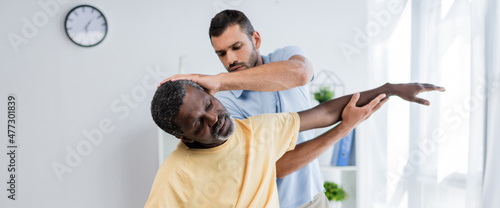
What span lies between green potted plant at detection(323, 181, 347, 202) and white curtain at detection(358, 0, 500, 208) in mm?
126

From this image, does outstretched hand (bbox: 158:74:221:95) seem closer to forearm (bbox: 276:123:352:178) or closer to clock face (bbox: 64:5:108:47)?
forearm (bbox: 276:123:352:178)

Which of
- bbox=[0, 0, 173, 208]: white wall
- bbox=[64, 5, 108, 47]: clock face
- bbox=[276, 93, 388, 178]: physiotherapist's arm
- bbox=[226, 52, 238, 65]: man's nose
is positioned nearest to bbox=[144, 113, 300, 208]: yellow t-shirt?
bbox=[276, 93, 388, 178]: physiotherapist's arm

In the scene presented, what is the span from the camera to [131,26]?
2.91m

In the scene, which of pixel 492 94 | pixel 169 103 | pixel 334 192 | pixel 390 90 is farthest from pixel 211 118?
pixel 334 192

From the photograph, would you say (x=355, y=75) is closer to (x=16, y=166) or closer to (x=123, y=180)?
(x=123, y=180)

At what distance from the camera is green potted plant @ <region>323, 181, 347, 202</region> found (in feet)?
9.23

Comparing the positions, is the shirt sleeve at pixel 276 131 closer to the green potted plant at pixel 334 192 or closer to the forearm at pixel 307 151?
the forearm at pixel 307 151

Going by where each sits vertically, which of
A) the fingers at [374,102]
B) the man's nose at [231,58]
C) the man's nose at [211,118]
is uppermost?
the man's nose at [231,58]

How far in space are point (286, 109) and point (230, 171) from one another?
42 centimetres

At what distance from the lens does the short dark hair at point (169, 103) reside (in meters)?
1.13

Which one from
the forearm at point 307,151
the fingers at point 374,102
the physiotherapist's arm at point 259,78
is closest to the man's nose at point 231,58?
the physiotherapist's arm at point 259,78

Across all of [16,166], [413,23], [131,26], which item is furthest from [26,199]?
[413,23]

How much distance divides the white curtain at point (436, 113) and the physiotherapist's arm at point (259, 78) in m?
1.35

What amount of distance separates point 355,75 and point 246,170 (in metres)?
2.15
